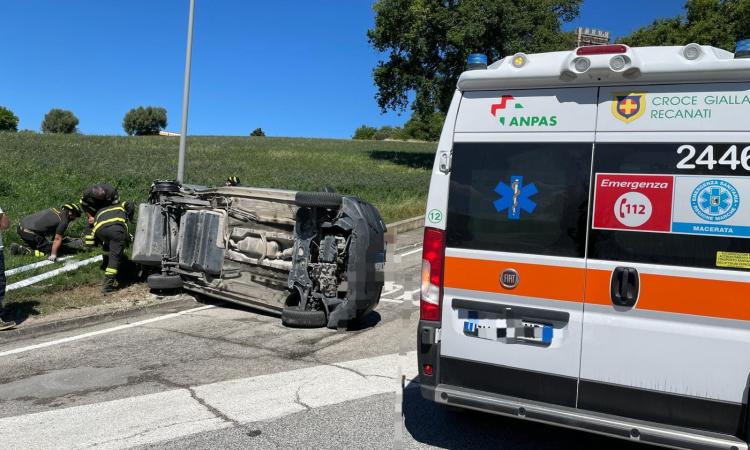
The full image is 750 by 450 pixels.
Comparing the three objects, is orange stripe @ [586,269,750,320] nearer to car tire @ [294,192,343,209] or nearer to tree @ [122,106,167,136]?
car tire @ [294,192,343,209]

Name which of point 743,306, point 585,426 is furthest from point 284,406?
point 743,306

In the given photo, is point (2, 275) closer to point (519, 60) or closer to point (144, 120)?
point (519, 60)

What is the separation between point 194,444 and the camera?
400 cm

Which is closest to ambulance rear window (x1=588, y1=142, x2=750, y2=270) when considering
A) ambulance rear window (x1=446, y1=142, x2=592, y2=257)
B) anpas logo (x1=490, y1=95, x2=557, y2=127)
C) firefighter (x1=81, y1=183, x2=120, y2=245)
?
ambulance rear window (x1=446, y1=142, x2=592, y2=257)

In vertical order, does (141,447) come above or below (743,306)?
below

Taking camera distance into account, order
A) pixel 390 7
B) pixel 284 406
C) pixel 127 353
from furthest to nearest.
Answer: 1. pixel 390 7
2. pixel 127 353
3. pixel 284 406

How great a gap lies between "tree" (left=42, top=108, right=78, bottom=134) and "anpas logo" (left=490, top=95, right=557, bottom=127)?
10905cm

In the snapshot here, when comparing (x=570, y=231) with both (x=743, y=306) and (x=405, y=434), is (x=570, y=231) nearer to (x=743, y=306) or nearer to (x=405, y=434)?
(x=743, y=306)

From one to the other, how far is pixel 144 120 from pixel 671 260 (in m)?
112

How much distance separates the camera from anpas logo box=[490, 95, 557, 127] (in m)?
3.62

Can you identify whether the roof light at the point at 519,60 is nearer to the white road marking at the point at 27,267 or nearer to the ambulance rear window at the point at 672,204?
the ambulance rear window at the point at 672,204

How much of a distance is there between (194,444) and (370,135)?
123m

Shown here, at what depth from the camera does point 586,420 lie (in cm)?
340

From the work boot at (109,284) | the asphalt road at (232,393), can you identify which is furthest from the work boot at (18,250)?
the asphalt road at (232,393)
